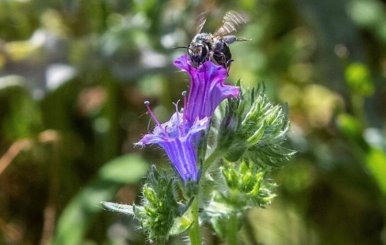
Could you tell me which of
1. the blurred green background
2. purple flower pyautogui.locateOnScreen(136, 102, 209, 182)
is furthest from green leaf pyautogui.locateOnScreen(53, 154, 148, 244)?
purple flower pyautogui.locateOnScreen(136, 102, 209, 182)

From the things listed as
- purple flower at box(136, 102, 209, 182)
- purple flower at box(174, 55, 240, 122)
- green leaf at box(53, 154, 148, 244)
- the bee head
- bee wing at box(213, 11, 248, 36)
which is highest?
bee wing at box(213, 11, 248, 36)

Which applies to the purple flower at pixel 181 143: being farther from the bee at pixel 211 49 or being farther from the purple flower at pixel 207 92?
the bee at pixel 211 49

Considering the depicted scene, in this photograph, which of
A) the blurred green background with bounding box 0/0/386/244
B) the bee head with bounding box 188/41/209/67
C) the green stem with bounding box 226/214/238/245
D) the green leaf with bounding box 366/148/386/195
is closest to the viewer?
the bee head with bounding box 188/41/209/67

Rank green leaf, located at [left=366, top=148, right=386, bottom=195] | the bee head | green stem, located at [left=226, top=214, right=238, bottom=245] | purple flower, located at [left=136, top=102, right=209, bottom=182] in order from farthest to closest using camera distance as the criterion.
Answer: green leaf, located at [left=366, top=148, right=386, bottom=195]
green stem, located at [left=226, top=214, right=238, bottom=245]
the bee head
purple flower, located at [left=136, top=102, right=209, bottom=182]

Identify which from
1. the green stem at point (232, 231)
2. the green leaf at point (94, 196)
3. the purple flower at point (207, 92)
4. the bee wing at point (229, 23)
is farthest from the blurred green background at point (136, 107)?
the purple flower at point (207, 92)

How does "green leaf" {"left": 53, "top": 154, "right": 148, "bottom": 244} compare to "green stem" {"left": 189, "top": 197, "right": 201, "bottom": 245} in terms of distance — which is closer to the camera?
"green stem" {"left": 189, "top": 197, "right": 201, "bottom": 245}

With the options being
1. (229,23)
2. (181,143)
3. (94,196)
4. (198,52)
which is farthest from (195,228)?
(94,196)

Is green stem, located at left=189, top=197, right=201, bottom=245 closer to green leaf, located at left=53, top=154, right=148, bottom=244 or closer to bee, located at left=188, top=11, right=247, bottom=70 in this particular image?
bee, located at left=188, top=11, right=247, bottom=70
